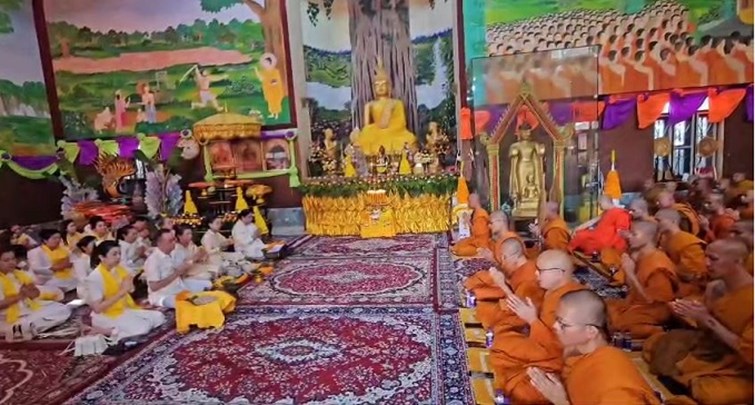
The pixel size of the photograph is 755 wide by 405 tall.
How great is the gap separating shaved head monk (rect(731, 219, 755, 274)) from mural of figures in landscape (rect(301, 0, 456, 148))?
8.80 m

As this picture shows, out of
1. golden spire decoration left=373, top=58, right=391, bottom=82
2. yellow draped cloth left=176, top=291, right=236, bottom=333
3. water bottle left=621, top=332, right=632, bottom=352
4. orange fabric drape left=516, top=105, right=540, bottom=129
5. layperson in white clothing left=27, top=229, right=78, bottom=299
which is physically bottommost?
water bottle left=621, top=332, right=632, bottom=352

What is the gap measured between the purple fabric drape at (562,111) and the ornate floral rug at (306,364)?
4634 mm

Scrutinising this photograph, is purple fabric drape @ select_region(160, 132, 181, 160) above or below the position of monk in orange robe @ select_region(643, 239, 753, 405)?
above

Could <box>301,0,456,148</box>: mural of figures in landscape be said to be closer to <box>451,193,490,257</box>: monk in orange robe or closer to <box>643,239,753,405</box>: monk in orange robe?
<box>451,193,490,257</box>: monk in orange robe

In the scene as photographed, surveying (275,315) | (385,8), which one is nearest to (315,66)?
(385,8)

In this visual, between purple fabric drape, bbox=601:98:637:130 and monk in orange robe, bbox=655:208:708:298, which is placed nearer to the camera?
monk in orange robe, bbox=655:208:708:298

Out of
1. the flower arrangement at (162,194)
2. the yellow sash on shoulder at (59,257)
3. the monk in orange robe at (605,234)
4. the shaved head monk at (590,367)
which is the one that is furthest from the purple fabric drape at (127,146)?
the shaved head monk at (590,367)

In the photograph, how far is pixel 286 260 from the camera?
661cm

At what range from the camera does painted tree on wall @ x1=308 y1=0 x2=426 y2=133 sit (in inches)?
424

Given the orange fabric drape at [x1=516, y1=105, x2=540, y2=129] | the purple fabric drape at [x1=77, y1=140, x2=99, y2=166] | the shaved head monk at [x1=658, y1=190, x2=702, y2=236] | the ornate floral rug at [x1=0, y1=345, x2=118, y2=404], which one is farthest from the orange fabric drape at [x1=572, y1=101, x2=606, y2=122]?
the purple fabric drape at [x1=77, y1=140, x2=99, y2=166]

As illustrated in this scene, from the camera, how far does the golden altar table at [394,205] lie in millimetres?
8305

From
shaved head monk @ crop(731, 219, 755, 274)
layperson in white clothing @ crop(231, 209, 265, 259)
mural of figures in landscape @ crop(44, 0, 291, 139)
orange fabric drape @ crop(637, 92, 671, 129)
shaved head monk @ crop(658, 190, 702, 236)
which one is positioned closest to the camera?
shaved head monk @ crop(731, 219, 755, 274)

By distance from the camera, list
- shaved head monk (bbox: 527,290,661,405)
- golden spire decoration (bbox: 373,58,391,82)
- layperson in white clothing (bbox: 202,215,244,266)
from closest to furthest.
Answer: shaved head monk (bbox: 527,290,661,405)
layperson in white clothing (bbox: 202,215,244,266)
golden spire decoration (bbox: 373,58,391,82)

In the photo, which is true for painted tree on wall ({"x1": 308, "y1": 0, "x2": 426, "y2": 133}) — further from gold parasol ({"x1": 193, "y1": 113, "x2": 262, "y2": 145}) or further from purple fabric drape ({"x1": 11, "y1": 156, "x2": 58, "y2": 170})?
purple fabric drape ({"x1": 11, "y1": 156, "x2": 58, "y2": 170})
